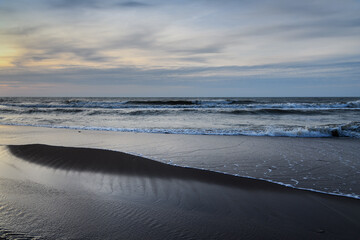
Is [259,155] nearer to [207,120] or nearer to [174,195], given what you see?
[174,195]

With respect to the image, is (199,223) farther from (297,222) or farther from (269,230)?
(297,222)

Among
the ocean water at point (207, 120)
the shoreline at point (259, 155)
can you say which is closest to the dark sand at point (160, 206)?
the shoreline at point (259, 155)

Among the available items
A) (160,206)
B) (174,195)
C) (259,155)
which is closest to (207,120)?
(259,155)

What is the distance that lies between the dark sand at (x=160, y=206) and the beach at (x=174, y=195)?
11mm

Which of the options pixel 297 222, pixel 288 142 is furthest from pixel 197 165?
pixel 288 142

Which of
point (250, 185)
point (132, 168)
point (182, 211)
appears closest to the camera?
point (182, 211)

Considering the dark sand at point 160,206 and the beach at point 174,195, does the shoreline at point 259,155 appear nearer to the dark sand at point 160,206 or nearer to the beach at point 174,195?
the beach at point 174,195

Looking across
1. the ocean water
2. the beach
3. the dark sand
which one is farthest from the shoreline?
the ocean water

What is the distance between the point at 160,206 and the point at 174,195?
1.38 ft

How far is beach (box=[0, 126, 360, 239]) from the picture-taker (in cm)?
238

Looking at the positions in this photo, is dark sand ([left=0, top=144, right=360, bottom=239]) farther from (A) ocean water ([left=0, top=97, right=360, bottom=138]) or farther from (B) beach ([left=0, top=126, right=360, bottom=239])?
(A) ocean water ([left=0, top=97, right=360, bottom=138])

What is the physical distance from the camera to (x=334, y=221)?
2645 millimetres

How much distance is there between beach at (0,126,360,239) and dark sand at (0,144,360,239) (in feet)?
0.03

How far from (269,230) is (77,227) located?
1901 millimetres
